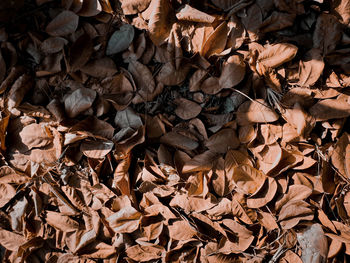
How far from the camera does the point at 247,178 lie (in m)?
0.95

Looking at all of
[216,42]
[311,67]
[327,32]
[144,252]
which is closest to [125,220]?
[144,252]

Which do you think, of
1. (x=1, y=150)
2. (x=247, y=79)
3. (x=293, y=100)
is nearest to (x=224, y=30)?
(x=247, y=79)

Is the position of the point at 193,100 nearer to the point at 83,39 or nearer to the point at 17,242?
the point at 83,39

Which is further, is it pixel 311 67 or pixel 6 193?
pixel 6 193

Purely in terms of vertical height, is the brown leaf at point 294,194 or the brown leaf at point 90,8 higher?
the brown leaf at point 90,8

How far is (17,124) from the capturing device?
107 centimetres

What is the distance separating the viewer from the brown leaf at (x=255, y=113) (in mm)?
929

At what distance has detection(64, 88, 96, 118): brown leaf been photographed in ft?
3.27

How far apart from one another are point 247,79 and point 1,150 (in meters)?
0.83

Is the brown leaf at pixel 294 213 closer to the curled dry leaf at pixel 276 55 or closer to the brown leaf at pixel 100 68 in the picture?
the curled dry leaf at pixel 276 55

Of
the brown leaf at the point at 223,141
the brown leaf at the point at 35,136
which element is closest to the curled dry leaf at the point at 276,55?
the brown leaf at the point at 223,141

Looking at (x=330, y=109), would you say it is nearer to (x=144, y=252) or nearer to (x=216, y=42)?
(x=216, y=42)

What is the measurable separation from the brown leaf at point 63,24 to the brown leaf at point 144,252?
0.72 meters

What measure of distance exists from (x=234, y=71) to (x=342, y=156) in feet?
1.31
